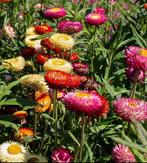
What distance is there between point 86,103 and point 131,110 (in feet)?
0.70

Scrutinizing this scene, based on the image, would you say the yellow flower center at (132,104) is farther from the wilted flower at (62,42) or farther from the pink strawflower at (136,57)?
the wilted flower at (62,42)

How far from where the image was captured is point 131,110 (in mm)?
2193

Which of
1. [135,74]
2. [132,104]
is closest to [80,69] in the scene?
[135,74]

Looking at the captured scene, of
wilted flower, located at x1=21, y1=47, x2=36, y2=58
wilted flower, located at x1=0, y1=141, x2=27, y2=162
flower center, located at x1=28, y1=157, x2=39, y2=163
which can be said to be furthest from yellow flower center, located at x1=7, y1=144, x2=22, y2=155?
wilted flower, located at x1=21, y1=47, x2=36, y2=58

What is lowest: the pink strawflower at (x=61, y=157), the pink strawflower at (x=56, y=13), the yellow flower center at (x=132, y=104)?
the pink strawflower at (x=61, y=157)

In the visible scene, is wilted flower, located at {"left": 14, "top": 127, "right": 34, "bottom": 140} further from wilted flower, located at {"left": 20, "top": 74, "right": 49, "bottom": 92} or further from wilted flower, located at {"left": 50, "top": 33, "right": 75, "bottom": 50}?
wilted flower, located at {"left": 50, "top": 33, "right": 75, "bottom": 50}

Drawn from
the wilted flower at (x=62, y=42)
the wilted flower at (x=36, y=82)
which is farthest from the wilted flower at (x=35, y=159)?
the wilted flower at (x=62, y=42)

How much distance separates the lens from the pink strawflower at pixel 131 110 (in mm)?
2186

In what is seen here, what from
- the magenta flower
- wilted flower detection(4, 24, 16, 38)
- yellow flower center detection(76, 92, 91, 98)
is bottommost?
wilted flower detection(4, 24, 16, 38)

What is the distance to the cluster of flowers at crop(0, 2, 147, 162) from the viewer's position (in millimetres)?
2129

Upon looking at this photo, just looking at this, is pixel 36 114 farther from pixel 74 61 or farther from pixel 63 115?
pixel 74 61

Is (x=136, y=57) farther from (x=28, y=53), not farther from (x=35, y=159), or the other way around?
(x=28, y=53)

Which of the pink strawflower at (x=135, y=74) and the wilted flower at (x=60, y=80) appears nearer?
the wilted flower at (x=60, y=80)

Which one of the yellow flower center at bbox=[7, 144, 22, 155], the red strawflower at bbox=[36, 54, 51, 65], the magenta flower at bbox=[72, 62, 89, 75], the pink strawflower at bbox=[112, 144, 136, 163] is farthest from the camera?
the magenta flower at bbox=[72, 62, 89, 75]
